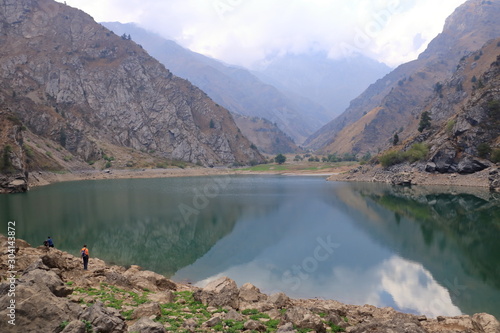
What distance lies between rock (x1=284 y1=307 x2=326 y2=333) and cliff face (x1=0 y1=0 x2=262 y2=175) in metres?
144

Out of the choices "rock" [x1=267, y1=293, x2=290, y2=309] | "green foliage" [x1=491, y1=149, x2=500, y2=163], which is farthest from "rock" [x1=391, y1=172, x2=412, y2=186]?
"rock" [x1=267, y1=293, x2=290, y2=309]

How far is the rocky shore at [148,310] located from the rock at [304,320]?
0.12 feet

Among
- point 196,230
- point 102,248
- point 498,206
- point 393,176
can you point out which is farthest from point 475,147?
point 102,248

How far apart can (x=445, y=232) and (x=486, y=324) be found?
33.2 meters

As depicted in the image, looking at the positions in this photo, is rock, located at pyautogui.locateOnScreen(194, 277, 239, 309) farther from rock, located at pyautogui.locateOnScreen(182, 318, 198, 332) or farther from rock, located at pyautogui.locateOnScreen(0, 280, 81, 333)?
rock, located at pyautogui.locateOnScreen(0, 280, 81, 333)

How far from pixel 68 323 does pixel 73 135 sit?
490 feet

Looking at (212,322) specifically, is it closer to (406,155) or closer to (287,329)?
(287,329)

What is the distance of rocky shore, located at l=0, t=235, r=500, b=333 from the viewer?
11.0 m

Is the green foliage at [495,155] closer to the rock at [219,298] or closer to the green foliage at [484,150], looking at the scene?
the green foliage at [484,150]

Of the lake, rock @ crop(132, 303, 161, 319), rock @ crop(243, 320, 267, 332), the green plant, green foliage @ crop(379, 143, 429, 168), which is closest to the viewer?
the green plant

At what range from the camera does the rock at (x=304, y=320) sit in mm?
13906

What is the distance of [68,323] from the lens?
1112 cm

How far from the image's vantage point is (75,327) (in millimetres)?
10609

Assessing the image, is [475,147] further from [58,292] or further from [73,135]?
[73,135]
